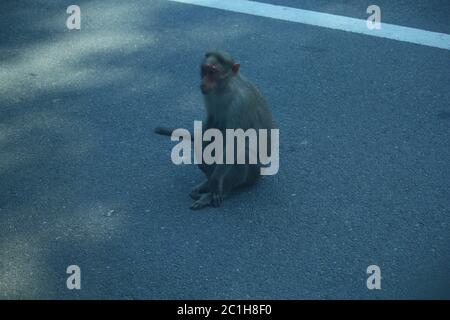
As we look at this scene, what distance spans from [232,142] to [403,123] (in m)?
1.72

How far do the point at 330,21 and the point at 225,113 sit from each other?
296cm

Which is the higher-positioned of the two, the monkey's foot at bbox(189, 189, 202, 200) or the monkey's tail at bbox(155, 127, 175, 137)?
the monkey's tail at bbox(155, 127, 175, 137)

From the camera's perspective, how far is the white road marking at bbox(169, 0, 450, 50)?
6.41m

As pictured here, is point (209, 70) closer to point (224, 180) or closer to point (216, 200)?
point (224, 180)

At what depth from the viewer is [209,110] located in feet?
14.3

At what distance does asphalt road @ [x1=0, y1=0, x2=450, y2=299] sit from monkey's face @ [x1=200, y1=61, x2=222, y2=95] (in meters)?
0.85

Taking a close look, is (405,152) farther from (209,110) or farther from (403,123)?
(209,110)

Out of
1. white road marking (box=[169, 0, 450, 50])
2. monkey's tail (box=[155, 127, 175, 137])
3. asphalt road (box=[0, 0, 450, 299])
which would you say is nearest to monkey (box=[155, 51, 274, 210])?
asphalt road (box=[0, 0, 450, 299])

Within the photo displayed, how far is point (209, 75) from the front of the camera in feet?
13.5

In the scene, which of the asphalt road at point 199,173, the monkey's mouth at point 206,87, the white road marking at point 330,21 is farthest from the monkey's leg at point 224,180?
the white road marking at point 330,21

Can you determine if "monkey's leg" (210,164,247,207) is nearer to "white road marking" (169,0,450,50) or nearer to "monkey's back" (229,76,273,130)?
"monkey's back" (229,76,273,130)

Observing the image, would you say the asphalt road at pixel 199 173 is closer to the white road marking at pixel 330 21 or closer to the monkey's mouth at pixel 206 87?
the white road marking at pixel 330 21

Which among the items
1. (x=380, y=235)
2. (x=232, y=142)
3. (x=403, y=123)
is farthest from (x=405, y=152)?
(x=232, y=142)

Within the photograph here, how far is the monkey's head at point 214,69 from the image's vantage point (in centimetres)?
410
